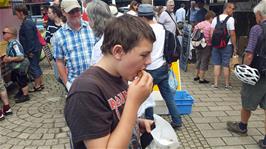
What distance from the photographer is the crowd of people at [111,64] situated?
130 centimetres

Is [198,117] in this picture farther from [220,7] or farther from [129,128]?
[220,7]

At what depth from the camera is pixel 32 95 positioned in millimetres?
6465

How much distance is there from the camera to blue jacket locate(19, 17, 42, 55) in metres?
6.36

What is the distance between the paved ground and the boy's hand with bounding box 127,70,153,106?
2.89 metres

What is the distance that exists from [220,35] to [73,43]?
372 centimetres

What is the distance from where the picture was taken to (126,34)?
1341mm

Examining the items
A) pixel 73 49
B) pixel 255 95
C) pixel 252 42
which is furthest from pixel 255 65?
pixel 73 49

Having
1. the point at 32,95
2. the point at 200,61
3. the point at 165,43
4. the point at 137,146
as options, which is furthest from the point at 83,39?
the point at 200,61

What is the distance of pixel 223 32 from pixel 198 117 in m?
2.10

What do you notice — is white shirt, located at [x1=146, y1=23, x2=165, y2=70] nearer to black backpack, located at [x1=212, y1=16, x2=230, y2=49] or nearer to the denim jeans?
the denim jeans

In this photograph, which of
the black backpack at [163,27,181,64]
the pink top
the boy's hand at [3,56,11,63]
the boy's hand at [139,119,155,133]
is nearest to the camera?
the boy's hand at [139,119,155,133]

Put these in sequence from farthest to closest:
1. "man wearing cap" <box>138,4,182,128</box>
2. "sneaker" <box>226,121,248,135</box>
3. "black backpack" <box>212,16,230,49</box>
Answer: "black backpack" <box>212,16,230,49</box>
"sneaker" <box>226,121,248,135</box>
"man wearing cap" <box>138,4,182,128</box>

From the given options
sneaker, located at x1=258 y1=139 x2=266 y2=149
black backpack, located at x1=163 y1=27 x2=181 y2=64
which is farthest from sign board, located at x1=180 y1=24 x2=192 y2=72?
sneaker, located at x1=258 y1=139 x2=266 y2=149

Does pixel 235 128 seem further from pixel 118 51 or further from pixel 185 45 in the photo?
pixel 185 45
